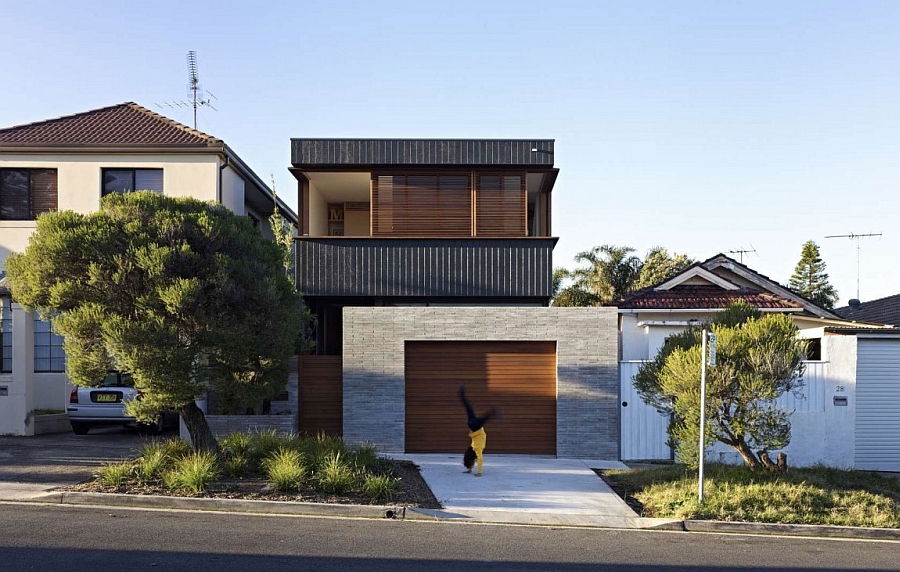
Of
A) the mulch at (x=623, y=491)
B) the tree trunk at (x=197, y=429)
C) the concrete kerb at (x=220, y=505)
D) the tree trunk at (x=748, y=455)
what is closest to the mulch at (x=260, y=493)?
the concrete kerb at (x=220, y=505)

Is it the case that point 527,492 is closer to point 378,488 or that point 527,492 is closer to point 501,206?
point 378,488

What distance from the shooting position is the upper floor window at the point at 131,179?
17.9 meters

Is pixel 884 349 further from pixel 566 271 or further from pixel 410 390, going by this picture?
pixel 566 271

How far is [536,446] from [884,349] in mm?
7095

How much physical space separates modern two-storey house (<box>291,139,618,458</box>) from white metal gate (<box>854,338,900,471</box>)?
191 inches

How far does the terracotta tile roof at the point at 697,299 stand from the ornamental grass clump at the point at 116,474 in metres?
10.6

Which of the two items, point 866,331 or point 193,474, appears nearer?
point 193,474

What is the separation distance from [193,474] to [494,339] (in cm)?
649

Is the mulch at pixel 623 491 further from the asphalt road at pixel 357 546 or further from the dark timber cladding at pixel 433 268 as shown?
the dark timber cladding at pixel 433 268

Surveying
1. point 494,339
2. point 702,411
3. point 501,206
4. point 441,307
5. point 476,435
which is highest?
point 501,206

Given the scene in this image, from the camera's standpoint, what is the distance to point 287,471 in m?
10.6

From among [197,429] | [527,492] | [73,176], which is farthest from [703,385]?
[73,176]

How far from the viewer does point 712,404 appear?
36.7 feet

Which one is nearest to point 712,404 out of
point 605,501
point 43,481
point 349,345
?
point 605,501
